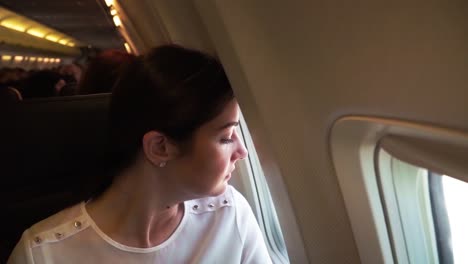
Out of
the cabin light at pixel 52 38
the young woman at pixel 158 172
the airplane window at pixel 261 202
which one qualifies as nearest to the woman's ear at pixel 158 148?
the young woman at pixel 158 172

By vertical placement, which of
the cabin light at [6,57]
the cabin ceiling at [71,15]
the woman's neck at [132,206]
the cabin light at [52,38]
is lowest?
the woman's neck at [132,206]

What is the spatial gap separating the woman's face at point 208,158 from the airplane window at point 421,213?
1.32 ft

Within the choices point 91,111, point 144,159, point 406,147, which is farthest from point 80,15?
point 406,147

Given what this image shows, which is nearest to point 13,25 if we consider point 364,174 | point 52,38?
point 52,38

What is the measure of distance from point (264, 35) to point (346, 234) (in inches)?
22.7

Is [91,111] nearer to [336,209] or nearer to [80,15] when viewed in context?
[336,209]

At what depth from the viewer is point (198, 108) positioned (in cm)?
128

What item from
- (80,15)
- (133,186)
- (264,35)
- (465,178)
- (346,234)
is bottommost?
(346,234)

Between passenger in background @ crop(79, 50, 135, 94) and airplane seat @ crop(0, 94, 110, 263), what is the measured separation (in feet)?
1.37

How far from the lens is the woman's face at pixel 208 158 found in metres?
1.31

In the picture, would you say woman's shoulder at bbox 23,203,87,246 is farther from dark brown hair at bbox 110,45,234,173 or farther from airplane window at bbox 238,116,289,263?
airplane window at bbox 238,116,289,263

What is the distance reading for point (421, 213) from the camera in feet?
4.08

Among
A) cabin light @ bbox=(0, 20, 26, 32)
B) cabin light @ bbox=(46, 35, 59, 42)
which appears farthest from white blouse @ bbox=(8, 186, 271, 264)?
cabin light @ bbox=(46, 35, 59, 42)

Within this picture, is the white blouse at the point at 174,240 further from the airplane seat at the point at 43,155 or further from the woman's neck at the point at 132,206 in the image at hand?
the airplane seat at the point at 43,155
